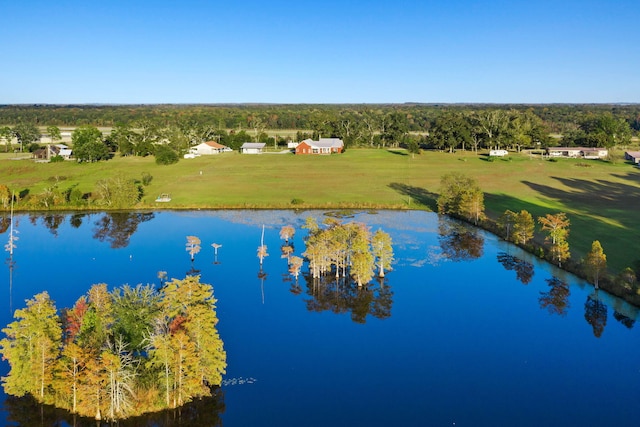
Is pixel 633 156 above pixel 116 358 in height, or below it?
above

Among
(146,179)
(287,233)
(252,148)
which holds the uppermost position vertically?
(252,148)

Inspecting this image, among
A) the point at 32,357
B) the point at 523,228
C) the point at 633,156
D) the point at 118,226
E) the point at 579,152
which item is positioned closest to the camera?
the point at 32,357

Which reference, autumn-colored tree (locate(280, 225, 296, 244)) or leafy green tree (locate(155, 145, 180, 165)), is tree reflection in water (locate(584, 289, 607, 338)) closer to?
autumn-colored tree (locate(280, 225, 296, 244))

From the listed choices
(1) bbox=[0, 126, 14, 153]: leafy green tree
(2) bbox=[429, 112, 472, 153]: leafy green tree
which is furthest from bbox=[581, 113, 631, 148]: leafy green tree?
(1) bbox=[0, 126, 14, 153]: leafy green tree

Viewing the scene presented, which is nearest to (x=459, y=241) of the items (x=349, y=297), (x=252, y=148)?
(x=349, y=297)

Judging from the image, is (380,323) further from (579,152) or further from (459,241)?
(579,152)

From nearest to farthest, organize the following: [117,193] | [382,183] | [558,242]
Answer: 1. [558,242]
2. [117,193]
3. [382,183]

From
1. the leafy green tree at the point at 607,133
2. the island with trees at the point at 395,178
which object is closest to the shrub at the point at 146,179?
the island with trees at the point at 395,178
